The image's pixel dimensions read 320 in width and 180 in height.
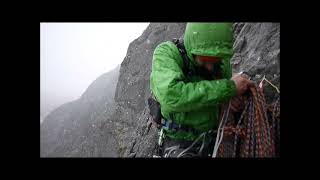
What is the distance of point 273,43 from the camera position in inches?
228

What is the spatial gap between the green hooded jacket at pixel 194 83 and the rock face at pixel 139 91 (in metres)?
1.24

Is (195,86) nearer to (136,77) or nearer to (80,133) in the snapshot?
(136,77)

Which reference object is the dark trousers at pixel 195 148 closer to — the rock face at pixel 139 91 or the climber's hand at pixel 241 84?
the climber's hand at pixel 241 84

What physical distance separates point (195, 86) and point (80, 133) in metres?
38.1

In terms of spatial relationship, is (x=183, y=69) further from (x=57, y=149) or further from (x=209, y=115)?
(x=57, y=149)

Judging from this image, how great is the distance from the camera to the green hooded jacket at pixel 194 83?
12.6 feet

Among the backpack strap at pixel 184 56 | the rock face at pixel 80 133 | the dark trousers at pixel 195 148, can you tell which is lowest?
the rock face at pixel 80 133

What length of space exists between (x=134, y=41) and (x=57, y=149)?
1963 cm

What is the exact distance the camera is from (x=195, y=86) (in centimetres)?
388

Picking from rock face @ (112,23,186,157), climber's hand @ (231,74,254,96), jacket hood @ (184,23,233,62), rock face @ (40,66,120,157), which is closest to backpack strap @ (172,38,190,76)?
jacket hood @ (184,23,233,62)

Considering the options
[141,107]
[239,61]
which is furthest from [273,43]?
[141,107]

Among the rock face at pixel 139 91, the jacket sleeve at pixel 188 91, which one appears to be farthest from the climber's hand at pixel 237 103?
the rock face at pixel 139 91

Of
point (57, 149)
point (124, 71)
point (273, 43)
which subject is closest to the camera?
point (273, 43)

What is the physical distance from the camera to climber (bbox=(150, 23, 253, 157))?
3.86 meters
